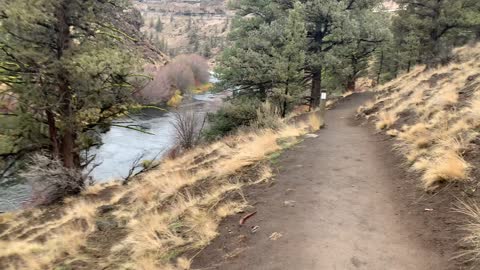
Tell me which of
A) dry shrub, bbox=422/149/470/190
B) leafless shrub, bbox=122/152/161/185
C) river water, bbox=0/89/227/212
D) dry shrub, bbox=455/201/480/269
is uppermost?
dry shrub, bbox=422/149/470/190

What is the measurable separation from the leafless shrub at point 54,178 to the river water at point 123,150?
10.4 feet

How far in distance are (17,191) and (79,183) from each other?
843 cm

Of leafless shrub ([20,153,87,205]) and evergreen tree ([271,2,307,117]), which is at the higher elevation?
evergreen tree ([271,2,307,117])

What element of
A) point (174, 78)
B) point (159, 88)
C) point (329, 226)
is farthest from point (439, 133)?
point (174, 78)

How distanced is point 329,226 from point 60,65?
35.0ft

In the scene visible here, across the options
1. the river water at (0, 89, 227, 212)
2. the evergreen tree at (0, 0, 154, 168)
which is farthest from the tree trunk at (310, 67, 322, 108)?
the evergreen tree at (0, 0, 154, 168)

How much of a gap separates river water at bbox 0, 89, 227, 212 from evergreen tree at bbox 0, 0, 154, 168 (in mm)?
3141

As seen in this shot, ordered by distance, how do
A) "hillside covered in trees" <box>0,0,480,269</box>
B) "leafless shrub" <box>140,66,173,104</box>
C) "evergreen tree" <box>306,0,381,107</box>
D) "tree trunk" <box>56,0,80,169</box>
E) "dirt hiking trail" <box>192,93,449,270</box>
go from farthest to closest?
1. "leafless shrub" <box>140,66,173,104</box>
2. "evergreen tree" <box>306,0,381,107</box>
3. "tree trunk" <box>56,0,80,169</box>
4. "hillside covered in trees" <box>0,0,480,269</box>
5. "dirt hiking trail" <box>192,93,449,270</box>

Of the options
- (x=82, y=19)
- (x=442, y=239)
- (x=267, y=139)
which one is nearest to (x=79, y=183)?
(x=82, y=19)

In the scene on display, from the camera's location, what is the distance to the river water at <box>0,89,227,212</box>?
2011 centimetres

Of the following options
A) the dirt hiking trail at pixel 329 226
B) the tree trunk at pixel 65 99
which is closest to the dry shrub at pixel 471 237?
the dirt hiking trail at pixel 329 226

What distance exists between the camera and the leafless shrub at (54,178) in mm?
13159

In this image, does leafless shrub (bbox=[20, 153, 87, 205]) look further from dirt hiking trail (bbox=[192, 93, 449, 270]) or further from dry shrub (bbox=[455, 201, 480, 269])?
dry shrub (bbox=[455, 201, 480, 269])

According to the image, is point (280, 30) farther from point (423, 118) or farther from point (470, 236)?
point (470, 236)
